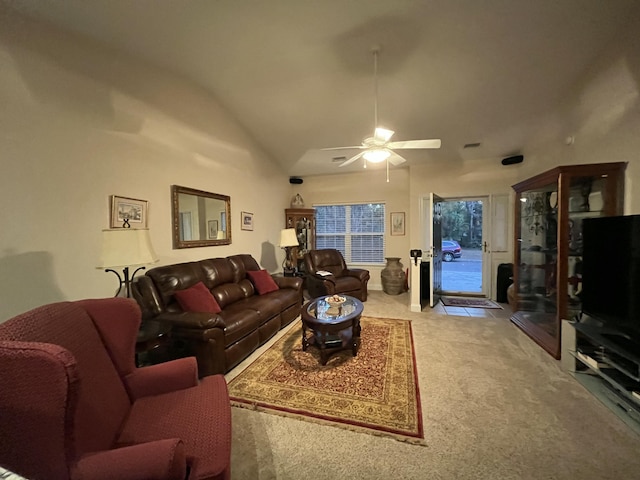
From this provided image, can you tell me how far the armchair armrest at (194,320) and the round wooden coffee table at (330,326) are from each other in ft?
2.79

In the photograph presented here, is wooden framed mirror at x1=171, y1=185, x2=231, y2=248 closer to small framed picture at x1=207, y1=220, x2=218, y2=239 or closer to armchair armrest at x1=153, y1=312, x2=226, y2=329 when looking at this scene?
small framed picture at x1=207, y1=220, x2=218, y2=239

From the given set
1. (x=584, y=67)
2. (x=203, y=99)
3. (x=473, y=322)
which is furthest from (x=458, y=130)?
(x=203, y=99)

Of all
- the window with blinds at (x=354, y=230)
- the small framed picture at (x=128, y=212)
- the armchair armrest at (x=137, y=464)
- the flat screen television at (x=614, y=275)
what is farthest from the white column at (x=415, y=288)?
the armchair armrest at (x=137, y=464)

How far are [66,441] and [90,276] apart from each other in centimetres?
188

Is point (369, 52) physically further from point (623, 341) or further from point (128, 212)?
point (623, 341)

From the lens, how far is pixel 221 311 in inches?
115

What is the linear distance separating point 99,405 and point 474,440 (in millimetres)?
2119

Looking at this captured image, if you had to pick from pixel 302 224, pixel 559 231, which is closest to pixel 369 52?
pixel 559 231

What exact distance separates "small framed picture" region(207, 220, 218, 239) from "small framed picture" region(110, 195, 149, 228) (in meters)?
0.96

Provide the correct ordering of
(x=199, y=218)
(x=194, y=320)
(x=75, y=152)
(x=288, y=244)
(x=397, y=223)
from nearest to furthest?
(x=75, y=152) < (x=194, y=320) < (x=199, y=218) < (x=288, y=244) < (x=397, y=223)

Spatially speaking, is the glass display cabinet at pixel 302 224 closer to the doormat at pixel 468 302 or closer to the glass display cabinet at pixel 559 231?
the doormat at pixel 468 302

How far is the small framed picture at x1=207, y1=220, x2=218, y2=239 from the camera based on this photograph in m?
3.72

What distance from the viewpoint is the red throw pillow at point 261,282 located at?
376 centimetres

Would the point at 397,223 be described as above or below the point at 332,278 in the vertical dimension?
above
